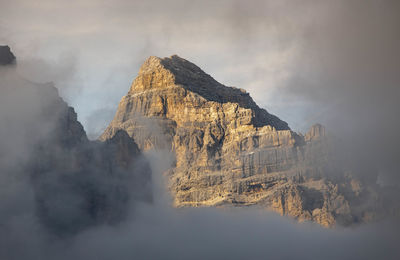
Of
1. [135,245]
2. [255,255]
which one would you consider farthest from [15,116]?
[255,255]

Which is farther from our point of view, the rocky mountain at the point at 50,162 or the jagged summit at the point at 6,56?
the jagged summit at the point at 6,56

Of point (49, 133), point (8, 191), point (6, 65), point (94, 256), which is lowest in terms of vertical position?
point (94, 256)

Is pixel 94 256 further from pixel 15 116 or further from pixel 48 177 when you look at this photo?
pixel 15 116

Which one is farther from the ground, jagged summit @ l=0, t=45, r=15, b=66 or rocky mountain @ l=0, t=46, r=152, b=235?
jagged summit @ l=0, t=45, r=15, b=66

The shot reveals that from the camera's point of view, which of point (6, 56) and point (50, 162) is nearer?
point (50, 162)

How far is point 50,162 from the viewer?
16600 cm

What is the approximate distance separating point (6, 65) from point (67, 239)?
34.6 metres

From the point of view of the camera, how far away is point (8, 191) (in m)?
153

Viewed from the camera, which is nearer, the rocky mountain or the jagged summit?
the rocky mountain

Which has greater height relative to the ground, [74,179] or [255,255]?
[74,179]

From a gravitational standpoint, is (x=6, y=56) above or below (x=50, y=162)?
above

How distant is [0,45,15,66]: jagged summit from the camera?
166000 mm

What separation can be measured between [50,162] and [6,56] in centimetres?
2177

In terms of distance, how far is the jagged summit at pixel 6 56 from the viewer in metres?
166
